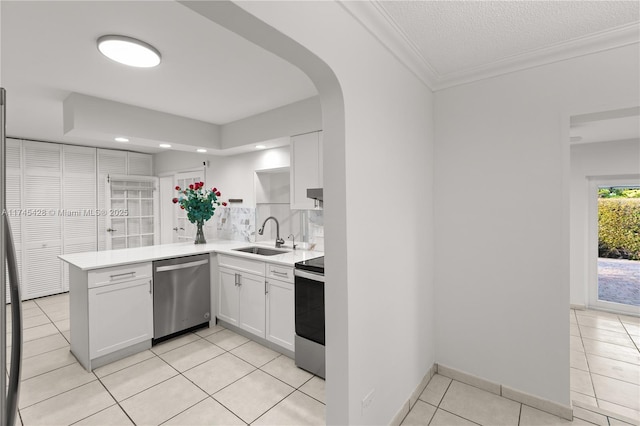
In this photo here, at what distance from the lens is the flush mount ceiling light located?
1845 mm

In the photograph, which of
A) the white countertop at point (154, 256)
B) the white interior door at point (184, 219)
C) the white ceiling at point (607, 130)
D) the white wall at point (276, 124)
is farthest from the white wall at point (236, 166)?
the white ceiling at point (607, 130)

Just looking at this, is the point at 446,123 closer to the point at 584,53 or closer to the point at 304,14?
the point at 584,53

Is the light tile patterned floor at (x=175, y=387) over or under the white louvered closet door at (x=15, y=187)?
under

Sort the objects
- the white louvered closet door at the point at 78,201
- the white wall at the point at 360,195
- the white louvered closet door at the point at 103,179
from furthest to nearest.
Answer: the white louvered closet door at the point at 103,179
the white louvered closet door at the point at 78,201
the white wall at the point at 360,195

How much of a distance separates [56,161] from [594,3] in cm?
634

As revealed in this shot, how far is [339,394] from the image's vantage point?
1.56m

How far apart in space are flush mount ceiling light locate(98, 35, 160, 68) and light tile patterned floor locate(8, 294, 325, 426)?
238 cm

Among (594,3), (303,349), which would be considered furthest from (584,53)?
(303,349)

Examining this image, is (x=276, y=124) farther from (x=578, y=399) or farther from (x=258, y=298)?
(x=578, y=399)

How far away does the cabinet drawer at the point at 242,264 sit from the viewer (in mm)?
3018

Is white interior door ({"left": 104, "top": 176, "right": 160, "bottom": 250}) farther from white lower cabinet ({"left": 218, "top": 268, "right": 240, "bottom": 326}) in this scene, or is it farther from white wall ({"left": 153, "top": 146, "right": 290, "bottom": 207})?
white lower cabinet ({"left": 218, "top": 268, "right": 240, "bottom": 326})

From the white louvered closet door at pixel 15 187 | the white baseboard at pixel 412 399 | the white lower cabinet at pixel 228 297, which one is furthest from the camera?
the white louvered closet door at pixel 15 187

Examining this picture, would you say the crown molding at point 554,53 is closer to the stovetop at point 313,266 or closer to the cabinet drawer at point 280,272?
the stovetop at point 313,266

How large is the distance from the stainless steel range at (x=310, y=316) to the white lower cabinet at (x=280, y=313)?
132 millimetres
